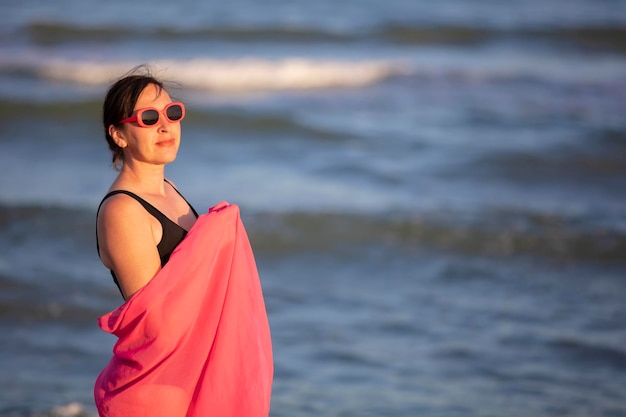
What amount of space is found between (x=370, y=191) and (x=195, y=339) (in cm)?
649

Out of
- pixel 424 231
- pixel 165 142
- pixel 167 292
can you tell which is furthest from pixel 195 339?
pixel 424 231

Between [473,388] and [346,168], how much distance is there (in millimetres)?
4930

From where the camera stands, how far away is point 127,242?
2629 mm

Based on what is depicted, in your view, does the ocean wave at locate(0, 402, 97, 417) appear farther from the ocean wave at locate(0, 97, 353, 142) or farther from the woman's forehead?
the ocean wave at locate(0, 97, 353, 142)

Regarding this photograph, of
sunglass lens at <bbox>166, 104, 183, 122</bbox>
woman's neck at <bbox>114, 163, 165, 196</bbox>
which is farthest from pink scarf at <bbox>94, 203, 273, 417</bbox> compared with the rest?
sunglass lens at <bbox>166, 104, 183, 122</bbox>

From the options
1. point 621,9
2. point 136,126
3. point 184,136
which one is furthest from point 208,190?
point 621,9

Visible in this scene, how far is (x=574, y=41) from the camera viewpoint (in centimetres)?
1627

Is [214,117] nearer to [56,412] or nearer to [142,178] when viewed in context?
[56,412]

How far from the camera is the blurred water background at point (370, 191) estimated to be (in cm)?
546

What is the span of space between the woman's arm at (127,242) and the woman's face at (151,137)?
0.19 m

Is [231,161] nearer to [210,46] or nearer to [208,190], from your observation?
[208,190]

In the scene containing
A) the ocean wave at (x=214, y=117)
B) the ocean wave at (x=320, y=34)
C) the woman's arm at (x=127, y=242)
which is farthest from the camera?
the ocean wave at (x=320, y=34)

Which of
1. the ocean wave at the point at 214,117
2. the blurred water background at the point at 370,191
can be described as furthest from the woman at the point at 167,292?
the ocean wave at the point at 214,117

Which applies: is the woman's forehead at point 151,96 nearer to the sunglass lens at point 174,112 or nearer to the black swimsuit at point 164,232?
the sunglass lens at point 174,112
